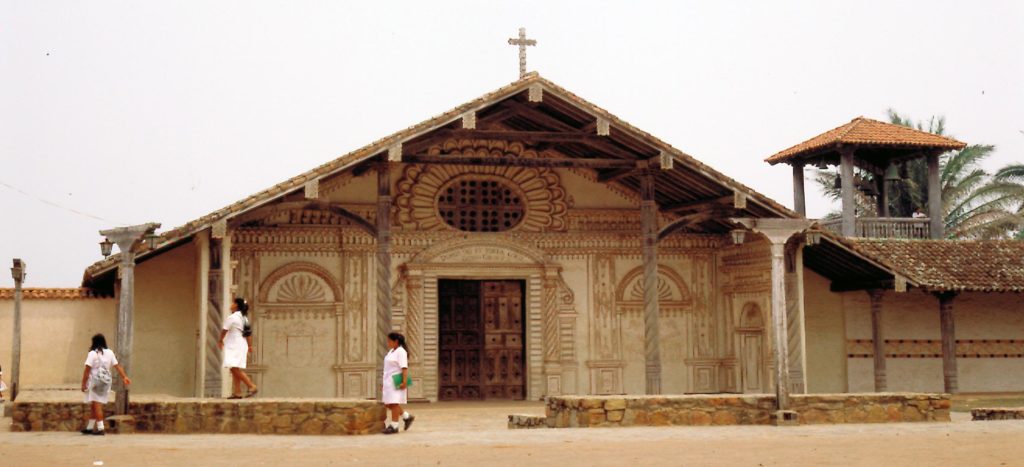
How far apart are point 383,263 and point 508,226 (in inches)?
136

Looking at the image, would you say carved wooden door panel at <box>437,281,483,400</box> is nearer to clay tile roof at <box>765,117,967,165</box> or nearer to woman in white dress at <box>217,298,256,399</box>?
woman in white dress at <box>217,298,256,399</box>

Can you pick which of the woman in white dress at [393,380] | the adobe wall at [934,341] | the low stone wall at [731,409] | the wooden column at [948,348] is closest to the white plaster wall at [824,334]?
the adobe wall at [934,341]

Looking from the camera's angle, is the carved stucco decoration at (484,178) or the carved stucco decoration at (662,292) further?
the carved stucco decoration at (662,292)

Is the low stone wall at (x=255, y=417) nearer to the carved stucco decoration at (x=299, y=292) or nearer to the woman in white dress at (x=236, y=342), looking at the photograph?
the woman in white dress at (x=236, y=342)

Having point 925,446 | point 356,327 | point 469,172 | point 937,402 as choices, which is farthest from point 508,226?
point 925,446

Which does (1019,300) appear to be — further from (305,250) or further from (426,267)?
(305,250)

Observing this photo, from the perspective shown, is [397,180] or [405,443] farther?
[397,180]

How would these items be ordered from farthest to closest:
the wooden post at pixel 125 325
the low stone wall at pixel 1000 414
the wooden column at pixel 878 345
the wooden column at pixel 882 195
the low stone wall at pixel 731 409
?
1. the wooden column at pixel 882 195
2. the wooden column at pixel 878 345
3. the low stone wall at pixel 1000 414
4. the low stone wall at pixel 731 409
5. the wooden post at pixel 125 325

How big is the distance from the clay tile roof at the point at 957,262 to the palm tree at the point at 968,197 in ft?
42.7

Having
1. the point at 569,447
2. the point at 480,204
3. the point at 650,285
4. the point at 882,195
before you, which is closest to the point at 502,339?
the point at 480,204

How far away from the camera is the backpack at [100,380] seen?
1330 centimetres

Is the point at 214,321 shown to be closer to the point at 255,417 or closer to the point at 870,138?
the point at 255,417

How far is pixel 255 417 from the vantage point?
13312 millimetres

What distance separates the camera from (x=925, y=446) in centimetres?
1177
